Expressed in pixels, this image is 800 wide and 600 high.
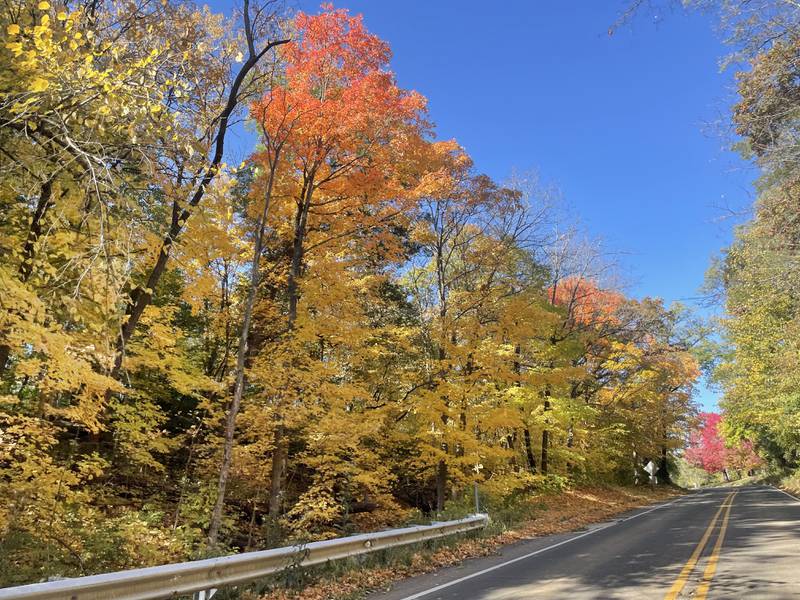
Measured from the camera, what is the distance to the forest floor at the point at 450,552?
683cm

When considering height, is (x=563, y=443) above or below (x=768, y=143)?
below

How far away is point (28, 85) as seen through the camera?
14.2 ft

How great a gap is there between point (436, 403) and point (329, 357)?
4298mm

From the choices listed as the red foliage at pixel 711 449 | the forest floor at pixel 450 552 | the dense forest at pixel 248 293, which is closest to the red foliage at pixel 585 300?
the dense forest at pixel 248 293

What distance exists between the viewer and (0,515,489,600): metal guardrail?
3.89 meters

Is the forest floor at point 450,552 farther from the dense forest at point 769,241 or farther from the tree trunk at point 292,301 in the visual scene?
the dense forest at point 769,241

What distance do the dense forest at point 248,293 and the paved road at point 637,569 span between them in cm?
310

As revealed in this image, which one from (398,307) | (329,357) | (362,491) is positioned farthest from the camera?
(398,307)

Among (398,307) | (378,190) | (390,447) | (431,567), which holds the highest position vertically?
(378,190)


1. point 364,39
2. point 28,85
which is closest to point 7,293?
point 28,85

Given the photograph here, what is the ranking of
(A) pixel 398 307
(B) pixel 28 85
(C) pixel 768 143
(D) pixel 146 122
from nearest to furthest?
(B) pixel 28 85 → (D) pixel 146 122 → (C) pixel 768 143 → (A) pixel 398 307

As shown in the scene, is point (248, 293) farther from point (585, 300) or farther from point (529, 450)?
point (585, 300)

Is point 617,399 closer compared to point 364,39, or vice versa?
point 364,39

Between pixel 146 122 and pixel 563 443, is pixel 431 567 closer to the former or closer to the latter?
pixel 146 122
